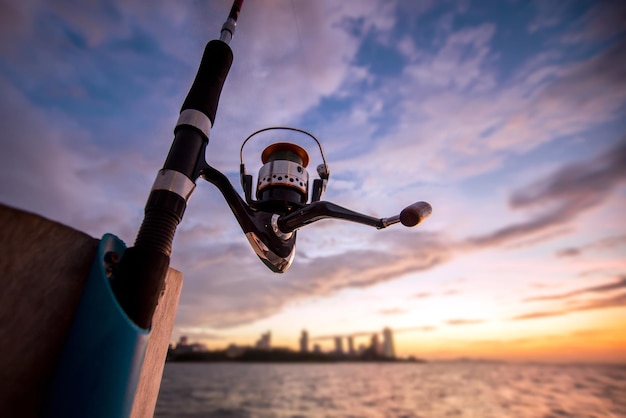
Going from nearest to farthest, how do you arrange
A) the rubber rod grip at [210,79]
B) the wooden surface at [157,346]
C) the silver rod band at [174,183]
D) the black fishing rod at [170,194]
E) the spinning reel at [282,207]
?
the black fishing rod at [170,194]
the silver rod band at [174,183]
the wooden surface at [157,346]
the rubber rod grip at [210,79]
the spinning reel at [282,207]

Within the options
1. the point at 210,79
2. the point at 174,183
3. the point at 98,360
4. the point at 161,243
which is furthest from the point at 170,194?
the point at 210,79

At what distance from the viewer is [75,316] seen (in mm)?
748

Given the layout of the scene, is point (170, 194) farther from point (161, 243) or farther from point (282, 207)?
point (282, 207)

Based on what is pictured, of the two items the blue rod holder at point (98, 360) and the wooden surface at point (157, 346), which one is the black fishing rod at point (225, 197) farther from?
the wooden surface at point (157, 346)

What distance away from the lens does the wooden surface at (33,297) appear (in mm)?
658

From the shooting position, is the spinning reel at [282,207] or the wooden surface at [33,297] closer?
the wooden surface at [33,297]

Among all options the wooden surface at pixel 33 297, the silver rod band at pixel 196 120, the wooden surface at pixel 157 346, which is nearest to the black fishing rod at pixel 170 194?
the silver rod band at pixel 196 120

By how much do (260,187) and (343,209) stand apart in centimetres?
53

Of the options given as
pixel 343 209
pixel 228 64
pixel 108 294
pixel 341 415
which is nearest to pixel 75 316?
pixel 108 294

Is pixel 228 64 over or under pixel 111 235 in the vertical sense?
over

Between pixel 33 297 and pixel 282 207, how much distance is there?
112 centimetres

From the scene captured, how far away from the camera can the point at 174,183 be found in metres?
1.06

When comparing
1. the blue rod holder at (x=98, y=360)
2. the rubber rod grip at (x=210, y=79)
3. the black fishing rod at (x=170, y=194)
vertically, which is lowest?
the blue rod holder at (x=98, y=360)

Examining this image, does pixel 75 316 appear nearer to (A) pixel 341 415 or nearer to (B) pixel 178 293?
(B) pixel 178 293
